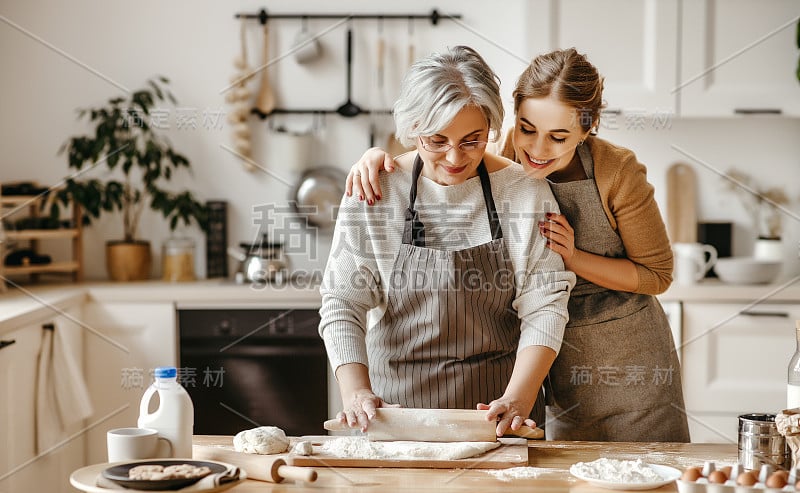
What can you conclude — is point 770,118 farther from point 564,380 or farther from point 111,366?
point 111,366

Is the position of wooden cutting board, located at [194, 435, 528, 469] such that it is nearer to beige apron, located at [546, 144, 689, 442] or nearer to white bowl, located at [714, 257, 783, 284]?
beige apron, located at [546, 144, 689, 442]

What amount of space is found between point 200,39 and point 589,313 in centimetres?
215

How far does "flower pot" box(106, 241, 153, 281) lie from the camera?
331 centimetres

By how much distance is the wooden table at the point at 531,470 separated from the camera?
4.29 feet

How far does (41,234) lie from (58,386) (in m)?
0.65

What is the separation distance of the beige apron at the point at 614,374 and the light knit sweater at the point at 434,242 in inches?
7.9

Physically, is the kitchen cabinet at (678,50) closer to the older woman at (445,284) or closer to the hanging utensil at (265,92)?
the hanging utensil at (265,92)

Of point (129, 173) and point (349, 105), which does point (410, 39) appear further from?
point (129, 173)

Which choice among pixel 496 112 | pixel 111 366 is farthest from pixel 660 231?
pixel 111 366

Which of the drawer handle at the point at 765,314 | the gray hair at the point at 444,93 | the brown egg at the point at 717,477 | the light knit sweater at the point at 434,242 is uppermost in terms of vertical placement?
the gray hair at the point at 444,93

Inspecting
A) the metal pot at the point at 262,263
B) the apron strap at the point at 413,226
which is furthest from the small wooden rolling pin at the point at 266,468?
the metal pot at the point at 262,263

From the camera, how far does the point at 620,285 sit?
1840 mm

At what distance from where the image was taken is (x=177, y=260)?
3.29m

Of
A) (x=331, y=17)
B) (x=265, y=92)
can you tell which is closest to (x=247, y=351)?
(x=265, y=92)
